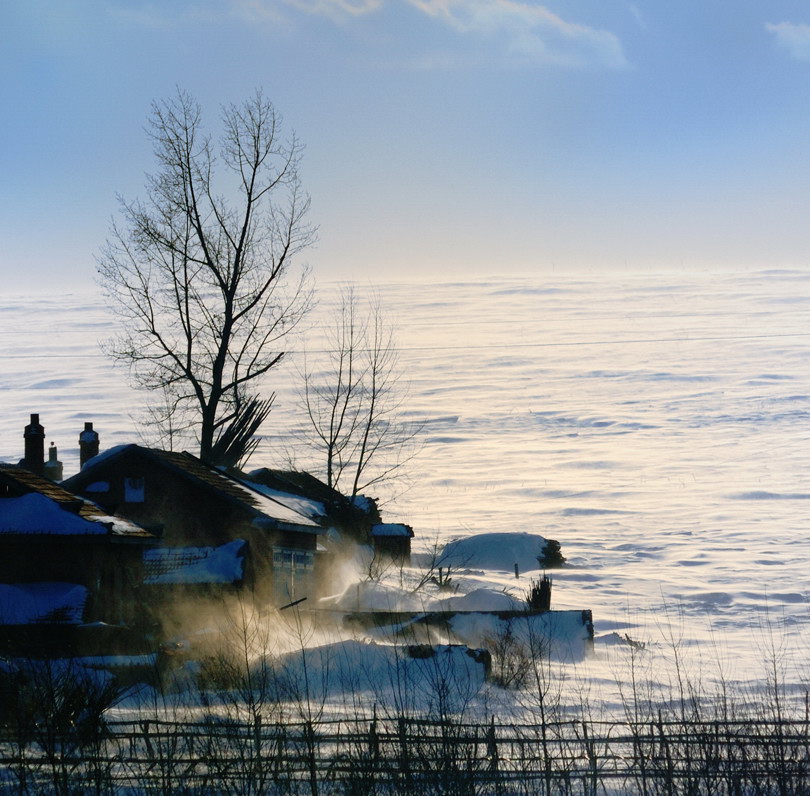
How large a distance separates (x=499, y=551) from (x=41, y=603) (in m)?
33.6

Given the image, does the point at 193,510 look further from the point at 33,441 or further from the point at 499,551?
the point at 499,551

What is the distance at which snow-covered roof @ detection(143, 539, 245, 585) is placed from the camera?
99.7 feet

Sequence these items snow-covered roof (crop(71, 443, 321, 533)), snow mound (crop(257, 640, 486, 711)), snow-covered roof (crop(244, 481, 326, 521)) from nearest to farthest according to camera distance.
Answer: snow mound (crop(257, 640, 486, 711)), snow-covered roof (crop(71, 443, 321, 533)), snow-covered roof (crop(244, 481, 326, 521))

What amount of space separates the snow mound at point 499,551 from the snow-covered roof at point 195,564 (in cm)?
2328

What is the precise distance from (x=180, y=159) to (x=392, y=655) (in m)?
27.6

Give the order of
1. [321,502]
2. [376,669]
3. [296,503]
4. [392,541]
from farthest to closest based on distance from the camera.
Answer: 1. [392,541]
2. [321,502]
3. [296,503]
4. [376,669]

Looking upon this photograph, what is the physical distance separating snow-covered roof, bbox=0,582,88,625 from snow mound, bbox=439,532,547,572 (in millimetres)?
29464

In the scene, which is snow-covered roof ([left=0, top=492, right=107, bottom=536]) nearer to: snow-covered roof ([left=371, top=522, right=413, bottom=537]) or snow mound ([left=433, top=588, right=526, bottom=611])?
snow mound ([left=433, top=588, right=526, bottom=611])

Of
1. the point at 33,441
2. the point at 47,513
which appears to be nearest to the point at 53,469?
the point at 33,441

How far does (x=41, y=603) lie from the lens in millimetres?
25375

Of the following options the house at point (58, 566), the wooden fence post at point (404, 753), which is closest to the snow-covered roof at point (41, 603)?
the house at point (58, 566)

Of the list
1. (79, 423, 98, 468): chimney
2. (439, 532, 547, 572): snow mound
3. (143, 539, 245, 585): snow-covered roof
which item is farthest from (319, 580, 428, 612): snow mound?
(439, 532, 547, 572): snow mound

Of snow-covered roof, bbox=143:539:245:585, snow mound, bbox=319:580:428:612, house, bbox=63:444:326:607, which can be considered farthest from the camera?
snow mound, bbox=319:580:428:612

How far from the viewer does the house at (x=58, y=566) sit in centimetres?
2497
